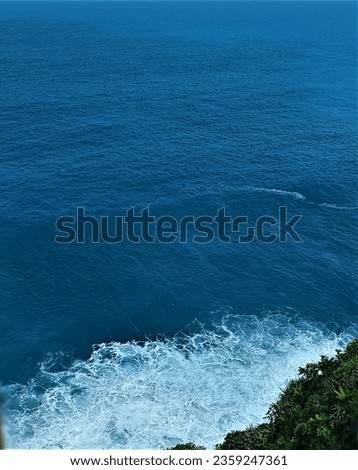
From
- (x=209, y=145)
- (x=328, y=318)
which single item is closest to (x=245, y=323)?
(x=328, y=318)

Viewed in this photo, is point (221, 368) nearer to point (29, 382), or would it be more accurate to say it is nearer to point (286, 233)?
point (29, 382)

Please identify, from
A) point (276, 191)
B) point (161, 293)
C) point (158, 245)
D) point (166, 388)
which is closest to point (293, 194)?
point (276, 191)

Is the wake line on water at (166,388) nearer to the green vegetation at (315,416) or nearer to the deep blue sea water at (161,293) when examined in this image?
the deep blue sea water at (161,293)

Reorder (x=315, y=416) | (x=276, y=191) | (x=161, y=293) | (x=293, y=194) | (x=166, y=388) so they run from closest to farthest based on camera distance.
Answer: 1. (x=315, y=416)
2. (x=166, y=388)
3. (x=161, y=293)
4. (x=293, y=194)
5. (x=276, y=191)

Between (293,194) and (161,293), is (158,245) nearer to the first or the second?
(161,293)

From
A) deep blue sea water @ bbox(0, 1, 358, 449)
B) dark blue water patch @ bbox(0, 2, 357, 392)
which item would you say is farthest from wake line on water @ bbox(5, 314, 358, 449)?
dark blue water patch @ bbox(0, 2, 357, 392)

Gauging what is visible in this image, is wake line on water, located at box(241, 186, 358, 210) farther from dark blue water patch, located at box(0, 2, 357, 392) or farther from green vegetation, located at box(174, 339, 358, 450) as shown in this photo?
green vegetation, located at box(174, 339, 358, 450)

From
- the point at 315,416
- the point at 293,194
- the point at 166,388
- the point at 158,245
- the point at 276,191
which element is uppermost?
the point at 315,416

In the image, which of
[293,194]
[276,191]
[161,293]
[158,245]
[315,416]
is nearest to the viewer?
[315,416]
